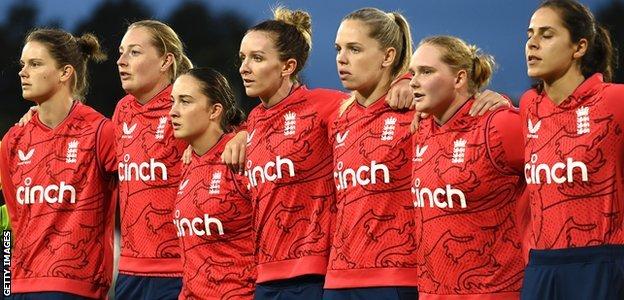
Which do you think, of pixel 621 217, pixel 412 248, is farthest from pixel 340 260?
pixel 621 217

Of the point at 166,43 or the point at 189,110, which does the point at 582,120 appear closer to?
the point at 189,110

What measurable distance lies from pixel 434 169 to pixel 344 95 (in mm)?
719

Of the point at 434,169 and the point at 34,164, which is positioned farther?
the point at 34,164

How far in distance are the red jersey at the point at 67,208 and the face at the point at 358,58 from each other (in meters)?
1.36

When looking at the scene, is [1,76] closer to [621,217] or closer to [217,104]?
[217,104]

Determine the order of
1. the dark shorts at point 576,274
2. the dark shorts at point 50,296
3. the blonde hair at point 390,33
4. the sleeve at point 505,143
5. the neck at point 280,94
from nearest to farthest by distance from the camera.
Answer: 1. the dark shorts at point 576,274
2. the sleeve at point 505,143
3. the blonde hair at point 390,33
4. the neck at point 280,94
5. the dark shorts at point 50,296

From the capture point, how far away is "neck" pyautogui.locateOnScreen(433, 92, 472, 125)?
4910 millimetres

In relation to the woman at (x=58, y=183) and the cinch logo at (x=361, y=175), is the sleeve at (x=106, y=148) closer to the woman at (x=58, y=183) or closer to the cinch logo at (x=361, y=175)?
the woman at (x=58, y=183)

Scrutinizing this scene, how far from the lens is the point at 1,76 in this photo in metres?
9.95

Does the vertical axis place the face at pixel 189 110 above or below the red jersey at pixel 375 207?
above

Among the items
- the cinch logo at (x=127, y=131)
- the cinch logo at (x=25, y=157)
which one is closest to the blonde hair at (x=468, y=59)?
the cinch logo at (x=127, y=131)

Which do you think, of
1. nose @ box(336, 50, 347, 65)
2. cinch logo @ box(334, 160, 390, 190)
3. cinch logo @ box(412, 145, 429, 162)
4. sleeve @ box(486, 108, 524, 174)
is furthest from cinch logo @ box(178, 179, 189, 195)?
sleeve @ box(486, 108, 524, 174)

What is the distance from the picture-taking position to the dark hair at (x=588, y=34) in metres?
4.57

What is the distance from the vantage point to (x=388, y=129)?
16.7 feet
